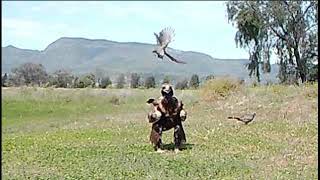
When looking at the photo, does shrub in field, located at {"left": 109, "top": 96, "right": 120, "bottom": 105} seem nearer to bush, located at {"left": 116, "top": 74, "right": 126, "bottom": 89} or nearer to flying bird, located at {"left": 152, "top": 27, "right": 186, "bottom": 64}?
bush, located at {"left": 116, "top": 74, "right": 126, "bottom": 89}

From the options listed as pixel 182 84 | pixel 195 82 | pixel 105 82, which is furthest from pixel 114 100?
pixel 105 82

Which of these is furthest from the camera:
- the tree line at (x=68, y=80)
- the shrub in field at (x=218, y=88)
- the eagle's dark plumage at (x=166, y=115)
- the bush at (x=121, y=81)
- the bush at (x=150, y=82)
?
the bush at (x=121, y=81)

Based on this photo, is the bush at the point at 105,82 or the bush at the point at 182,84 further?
the bush at the point at 105,82

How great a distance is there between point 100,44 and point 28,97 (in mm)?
7088

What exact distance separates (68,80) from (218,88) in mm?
32310

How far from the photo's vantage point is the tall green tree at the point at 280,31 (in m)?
49.2

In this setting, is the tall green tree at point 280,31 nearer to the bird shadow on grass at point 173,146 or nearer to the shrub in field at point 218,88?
the shrub in field at point 218,88

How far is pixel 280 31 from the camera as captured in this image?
5019 centimetres

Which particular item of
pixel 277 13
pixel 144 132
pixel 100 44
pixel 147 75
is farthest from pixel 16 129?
pixel 147 75

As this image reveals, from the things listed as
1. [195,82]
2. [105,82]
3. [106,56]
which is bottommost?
[105,82]

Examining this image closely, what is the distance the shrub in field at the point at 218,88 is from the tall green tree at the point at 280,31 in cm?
1271

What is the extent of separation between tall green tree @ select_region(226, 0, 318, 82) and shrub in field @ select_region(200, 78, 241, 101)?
12.7 m

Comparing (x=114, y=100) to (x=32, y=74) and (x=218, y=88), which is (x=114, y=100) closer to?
(x=218, y=88)

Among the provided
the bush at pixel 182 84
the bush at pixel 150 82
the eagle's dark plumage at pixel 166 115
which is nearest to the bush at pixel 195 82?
the bush at pixel 182 84
